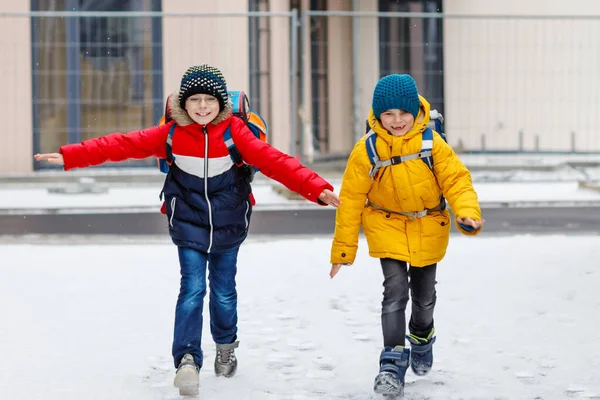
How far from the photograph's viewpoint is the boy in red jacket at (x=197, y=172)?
4465mm

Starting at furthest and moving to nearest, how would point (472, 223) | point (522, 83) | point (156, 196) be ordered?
point (522, 83) → point (156, 196) → point (472, 223)

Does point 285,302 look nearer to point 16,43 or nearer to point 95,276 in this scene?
point 95,276

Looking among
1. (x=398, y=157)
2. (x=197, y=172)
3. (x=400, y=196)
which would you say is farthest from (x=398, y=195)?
(x=197, y=172)

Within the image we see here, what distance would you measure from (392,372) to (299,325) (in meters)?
1.41

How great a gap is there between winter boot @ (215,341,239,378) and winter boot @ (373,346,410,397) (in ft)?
2.18

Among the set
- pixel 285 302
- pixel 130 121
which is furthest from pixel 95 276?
pixel 130 121

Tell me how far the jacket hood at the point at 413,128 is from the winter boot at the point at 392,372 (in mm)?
836

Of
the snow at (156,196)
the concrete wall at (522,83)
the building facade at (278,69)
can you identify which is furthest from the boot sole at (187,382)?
the concrete wall at (522,83)

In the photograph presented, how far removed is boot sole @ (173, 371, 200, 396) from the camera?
437 cm

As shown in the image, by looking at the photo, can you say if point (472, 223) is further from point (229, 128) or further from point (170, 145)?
point (170, 145)

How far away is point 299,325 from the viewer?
19.0 feet

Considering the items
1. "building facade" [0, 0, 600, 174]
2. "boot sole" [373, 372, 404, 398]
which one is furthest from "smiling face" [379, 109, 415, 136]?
"building facade" [0, 0, 600, 174]

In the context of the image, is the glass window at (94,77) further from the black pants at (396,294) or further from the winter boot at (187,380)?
the winter boot at (187,380)

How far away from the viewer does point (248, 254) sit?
8.45 m
